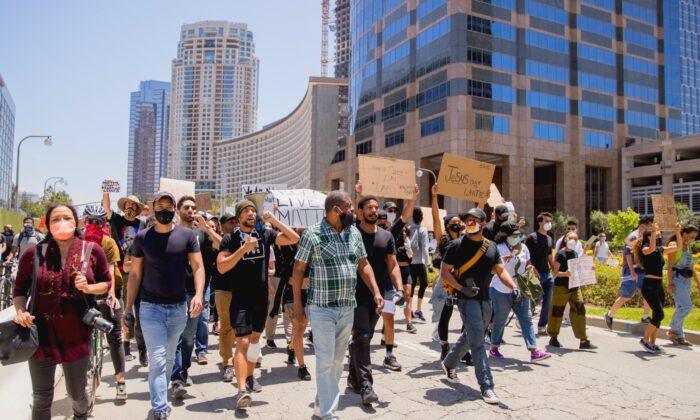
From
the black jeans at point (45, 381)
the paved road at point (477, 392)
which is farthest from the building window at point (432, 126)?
the black jeans at point (45, 381)

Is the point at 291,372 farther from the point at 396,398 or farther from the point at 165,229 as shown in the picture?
the point at 165,229

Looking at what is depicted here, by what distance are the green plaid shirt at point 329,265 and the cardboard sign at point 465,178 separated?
455cm

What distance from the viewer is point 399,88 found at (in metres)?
60.9

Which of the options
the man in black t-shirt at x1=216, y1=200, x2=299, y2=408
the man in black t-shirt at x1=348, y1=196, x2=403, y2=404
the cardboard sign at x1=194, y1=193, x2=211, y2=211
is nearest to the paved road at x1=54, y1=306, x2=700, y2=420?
the man in black t-shirt at x1=348, y1=196, x2=403, y2=404

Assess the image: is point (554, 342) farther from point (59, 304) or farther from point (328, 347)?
point (59, 304)

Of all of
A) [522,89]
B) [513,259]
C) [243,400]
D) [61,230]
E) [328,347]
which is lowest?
[243,400]

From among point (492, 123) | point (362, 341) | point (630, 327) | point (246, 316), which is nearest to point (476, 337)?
point (362, 341)

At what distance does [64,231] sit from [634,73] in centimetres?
7109

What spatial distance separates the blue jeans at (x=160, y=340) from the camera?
4559mm

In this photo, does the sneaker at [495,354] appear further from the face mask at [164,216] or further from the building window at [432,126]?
the building window at [432,126]

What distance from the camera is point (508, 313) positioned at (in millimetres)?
7234

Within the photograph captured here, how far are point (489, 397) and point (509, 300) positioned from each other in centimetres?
192

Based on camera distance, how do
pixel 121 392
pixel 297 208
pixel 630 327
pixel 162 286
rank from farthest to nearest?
pixel 297 208 → pixel 630 327 → pixel 121 392 → pixel 162 286

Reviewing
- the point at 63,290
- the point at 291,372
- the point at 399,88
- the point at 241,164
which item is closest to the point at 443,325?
the point at 291,372
